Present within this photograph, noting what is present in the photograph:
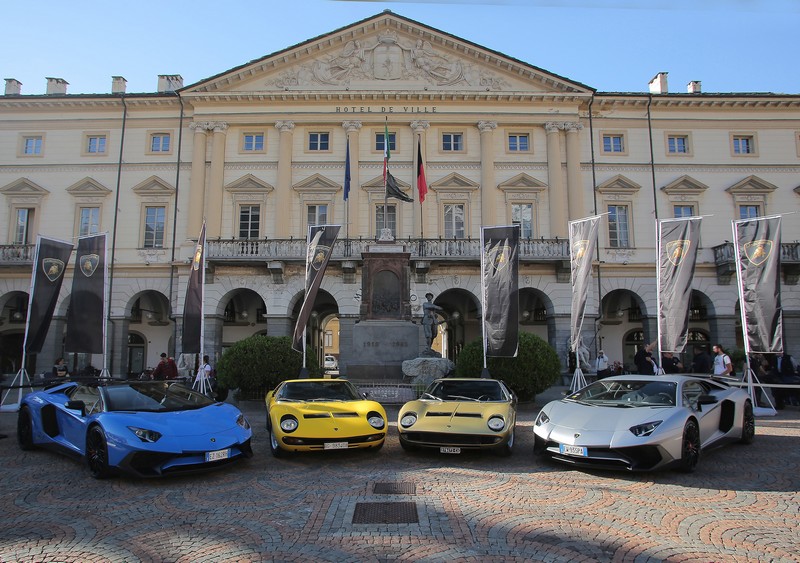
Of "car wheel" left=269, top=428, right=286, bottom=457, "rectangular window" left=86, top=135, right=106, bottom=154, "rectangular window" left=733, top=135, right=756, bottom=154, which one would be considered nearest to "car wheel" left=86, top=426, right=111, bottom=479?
"car wheel" left=269, top=428, right=286, bottom=457

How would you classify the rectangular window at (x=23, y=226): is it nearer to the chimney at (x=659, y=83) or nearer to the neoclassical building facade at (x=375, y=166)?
the neoclassical building facade at (x=375, y=166)

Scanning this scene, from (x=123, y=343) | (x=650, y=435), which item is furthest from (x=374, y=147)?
(x=650, y=435)

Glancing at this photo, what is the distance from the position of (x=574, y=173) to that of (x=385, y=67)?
11750mm

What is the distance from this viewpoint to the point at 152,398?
846 centimetres

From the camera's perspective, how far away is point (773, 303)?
1375 centimetres

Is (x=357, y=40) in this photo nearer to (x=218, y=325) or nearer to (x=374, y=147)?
(x=374, y=147)

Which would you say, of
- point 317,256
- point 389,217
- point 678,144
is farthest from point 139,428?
point 678,144

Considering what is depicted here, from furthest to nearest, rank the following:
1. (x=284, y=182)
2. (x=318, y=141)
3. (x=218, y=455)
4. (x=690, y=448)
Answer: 1. (x=318, y=141)
2. (x=284, y=182)
3. (x=690, y=448)
4. (x=218, y=455)

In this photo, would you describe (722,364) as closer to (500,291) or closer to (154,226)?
(500,291)

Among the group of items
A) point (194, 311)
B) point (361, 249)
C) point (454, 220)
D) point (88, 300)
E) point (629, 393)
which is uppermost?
point (454, 220)

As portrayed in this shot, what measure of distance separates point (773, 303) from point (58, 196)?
32.5 metres

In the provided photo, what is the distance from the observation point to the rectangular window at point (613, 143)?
30.5 metres

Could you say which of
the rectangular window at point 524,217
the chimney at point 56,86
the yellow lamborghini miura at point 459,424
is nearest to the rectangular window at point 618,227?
the rectangular window at point 524,217

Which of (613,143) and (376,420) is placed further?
(613,143)
